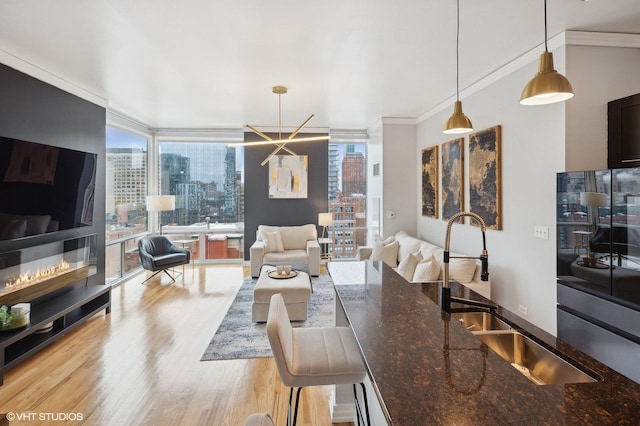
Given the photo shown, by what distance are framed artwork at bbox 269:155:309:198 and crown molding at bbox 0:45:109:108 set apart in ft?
10.0

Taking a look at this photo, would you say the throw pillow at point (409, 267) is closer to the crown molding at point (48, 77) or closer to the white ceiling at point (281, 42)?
the white ceiling at point (281, 42)

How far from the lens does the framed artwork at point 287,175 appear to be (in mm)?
6719

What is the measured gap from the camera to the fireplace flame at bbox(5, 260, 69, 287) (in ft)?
9.86

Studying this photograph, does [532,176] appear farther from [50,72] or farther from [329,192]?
[50,72]

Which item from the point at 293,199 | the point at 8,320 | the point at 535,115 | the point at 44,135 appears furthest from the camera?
the point at 293,199

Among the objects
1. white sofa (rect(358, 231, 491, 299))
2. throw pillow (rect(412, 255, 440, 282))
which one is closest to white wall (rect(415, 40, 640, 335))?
white sofa (rect(358, 231, 491, 299))

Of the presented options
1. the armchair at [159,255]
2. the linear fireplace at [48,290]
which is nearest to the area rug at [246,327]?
the armchair at [159,255]

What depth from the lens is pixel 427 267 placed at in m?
3.64

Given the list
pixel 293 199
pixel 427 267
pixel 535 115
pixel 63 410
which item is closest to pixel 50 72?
pixel 63 410

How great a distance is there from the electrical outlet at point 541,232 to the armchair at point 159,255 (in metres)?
5.14

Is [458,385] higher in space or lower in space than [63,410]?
higher

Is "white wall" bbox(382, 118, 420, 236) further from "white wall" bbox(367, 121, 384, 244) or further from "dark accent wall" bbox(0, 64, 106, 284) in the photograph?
"dark accent wall" bbox(0, 64, 106, 284)

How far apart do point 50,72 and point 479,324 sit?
15.6 ft

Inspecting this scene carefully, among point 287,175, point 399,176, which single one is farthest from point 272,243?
point 399,176
